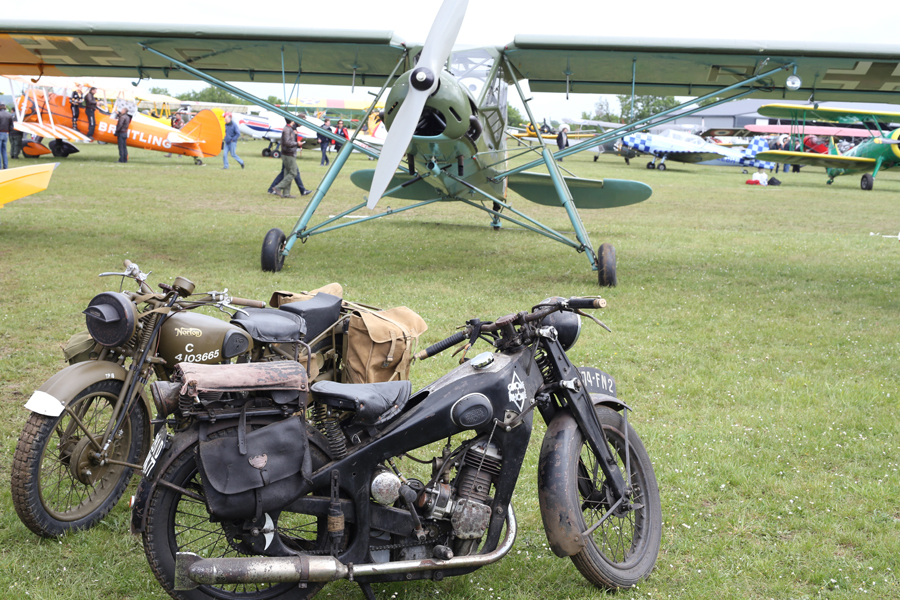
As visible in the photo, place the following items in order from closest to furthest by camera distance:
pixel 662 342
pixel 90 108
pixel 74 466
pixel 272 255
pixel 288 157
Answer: pixel 74 466 → pixel 662 342 → pixel 272 255 → pixel 288 157 → pixel 90 108

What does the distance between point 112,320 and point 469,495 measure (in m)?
1.80

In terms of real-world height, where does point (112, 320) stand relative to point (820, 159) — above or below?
below

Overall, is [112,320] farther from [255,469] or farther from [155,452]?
[255,469]

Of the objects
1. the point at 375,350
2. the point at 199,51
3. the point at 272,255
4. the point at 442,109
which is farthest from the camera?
the point at 199,51

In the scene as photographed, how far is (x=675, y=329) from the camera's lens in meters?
7.03

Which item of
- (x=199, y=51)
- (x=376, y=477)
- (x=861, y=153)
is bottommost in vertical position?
(x=376, y=477)

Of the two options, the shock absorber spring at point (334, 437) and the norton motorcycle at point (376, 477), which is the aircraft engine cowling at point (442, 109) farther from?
the shock absorber spring at point (334, 437)

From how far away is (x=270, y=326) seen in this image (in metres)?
3.24

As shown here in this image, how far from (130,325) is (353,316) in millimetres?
1187

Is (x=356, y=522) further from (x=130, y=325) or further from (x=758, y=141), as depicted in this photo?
(x=758, y=141)

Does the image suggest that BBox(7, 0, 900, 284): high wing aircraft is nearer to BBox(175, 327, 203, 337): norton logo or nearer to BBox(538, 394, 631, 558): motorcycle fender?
BBox(175, 327, 203, 337): norton logo

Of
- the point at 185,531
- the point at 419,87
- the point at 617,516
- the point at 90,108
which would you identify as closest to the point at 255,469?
the point at 185,531

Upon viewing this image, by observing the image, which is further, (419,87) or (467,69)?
(467,69)

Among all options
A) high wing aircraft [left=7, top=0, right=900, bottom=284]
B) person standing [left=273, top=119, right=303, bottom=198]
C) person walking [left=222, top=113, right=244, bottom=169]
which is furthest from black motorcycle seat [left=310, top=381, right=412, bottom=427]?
person walking [left=222, top=113, right=244, bottom=169]
